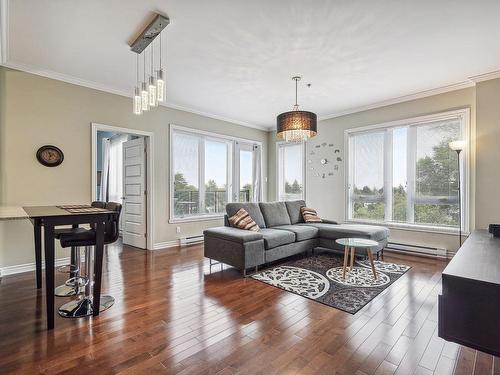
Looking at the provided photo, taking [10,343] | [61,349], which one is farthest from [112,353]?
[10,343]

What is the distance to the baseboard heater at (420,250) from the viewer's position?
4242mm

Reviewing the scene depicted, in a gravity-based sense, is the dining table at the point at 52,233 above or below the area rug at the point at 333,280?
above

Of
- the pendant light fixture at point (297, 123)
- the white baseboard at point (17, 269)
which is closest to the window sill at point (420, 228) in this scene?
the pendant light fixture at point (297, 123)

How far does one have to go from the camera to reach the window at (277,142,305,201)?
253 inches

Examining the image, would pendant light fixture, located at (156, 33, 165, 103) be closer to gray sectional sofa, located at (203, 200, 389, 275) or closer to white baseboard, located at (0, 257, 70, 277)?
gray sectional sofa, located at (203, 200, 389, 275)

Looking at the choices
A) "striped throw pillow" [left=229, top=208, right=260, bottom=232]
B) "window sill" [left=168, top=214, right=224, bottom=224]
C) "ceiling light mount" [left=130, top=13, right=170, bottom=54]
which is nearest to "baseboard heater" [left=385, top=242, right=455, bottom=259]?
"striped throw pillow" [left=229, top=208, right=260, bottom=232]

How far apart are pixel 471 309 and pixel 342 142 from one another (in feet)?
15.8

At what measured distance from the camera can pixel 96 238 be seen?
2324 millimetres

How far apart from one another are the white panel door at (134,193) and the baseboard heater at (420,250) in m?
4.57

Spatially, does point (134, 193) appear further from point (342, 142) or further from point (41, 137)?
point (342, 142)

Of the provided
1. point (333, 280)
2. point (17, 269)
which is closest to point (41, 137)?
point (17, 269)

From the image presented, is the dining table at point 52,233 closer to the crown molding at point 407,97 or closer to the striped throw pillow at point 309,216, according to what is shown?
the striped throw pillow at point 309,216

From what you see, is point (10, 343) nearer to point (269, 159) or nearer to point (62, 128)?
point (62, 128)

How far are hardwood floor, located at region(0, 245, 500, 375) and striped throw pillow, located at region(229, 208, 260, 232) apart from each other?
94cm
